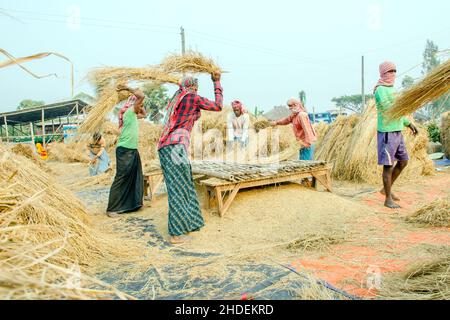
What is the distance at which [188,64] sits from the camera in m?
4.07

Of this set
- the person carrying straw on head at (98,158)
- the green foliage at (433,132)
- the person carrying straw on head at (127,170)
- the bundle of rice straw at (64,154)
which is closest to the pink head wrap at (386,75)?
the person carrying straw on head at (127,170)

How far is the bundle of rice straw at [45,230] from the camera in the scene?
5.13 feet

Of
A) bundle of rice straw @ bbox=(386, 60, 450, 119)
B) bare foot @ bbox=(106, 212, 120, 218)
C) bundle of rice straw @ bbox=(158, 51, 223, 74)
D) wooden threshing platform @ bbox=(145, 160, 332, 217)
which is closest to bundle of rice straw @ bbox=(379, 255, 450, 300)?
bundle of rice straw @ bbox=(386, 60, 450, 119)

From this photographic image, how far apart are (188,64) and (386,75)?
7.93ft

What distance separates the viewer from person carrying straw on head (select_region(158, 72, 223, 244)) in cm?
336

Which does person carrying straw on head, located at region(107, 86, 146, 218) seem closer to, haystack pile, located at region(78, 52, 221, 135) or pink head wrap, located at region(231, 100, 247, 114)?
haystack pile, located at region(78, 52, 221, 135)

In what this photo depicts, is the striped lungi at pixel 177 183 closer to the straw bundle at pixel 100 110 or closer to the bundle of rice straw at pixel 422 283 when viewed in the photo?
the straw bundle at pixel 100 110

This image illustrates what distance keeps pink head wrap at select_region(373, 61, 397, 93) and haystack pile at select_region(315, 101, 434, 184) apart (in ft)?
8.09

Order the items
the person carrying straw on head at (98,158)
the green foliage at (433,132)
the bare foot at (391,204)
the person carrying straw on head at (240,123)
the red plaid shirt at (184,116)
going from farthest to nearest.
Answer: the green foliage at (433,132) < the person carrying straw on head at (98,158) < the person carrying straw on head at (240,123) < the bare foot at (391,204) < the red plaid shirt at (184,116)

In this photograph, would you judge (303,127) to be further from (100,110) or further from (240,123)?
(100,110)

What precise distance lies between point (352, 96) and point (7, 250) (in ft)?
188

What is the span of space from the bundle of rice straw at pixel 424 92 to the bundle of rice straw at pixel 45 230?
2.33m

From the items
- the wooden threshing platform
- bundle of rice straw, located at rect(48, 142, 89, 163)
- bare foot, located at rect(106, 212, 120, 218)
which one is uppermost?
the wooden threshing platform
